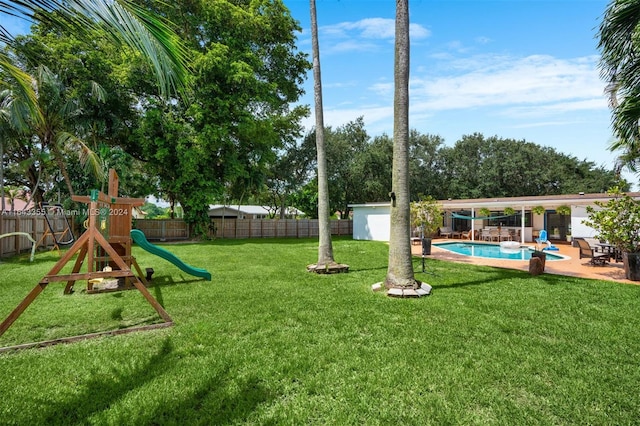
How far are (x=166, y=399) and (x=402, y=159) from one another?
5.68 metres

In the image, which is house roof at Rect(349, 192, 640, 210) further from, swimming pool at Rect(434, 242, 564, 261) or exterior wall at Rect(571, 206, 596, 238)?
swimming pool at Rect(434, 242, 564, 261)

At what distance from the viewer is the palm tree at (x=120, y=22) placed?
1612 mm

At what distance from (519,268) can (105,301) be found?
1097 cm

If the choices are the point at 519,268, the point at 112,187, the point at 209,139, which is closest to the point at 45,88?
the point at 209,139

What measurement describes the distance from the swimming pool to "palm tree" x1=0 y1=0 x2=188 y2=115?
46.2 feet

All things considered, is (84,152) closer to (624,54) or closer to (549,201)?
(624,54)

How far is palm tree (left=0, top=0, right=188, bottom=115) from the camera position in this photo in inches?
63.5

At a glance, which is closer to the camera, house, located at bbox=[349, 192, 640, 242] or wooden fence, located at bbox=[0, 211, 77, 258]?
wooden fence, located at bbox=[0, 211, 77, 258]

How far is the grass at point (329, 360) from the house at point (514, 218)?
39.0 feet

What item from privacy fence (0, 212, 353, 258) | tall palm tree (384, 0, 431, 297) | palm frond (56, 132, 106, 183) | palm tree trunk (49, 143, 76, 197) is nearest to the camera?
tall palm tree (384, 0, 431, 297)

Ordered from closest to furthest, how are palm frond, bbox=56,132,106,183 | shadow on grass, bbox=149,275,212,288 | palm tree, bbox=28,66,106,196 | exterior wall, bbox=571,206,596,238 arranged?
shadow on grass, bbox=149,275,212,288, palm tree, bbox=28,66,106,196, palm frond, bbox=56,132,106,183, exterior wall, bbox=571,206,596,238

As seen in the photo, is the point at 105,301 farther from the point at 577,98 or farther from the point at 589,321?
the point at 577,98

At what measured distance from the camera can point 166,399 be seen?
113 inches

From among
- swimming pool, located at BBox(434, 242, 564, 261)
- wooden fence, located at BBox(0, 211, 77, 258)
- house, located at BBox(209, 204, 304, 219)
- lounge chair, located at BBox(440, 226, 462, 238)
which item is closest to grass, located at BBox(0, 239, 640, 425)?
swimming pool, located at BBox(434, 242, 564, 261)
